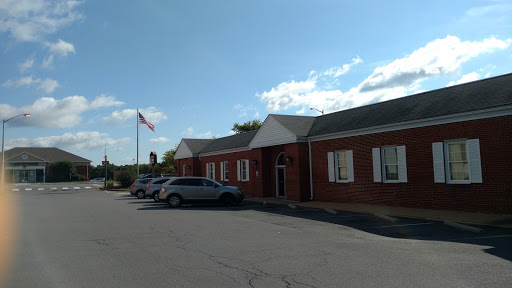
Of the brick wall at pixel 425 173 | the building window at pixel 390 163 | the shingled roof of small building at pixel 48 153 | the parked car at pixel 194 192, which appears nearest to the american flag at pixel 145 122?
the parked car at pixel 194 192

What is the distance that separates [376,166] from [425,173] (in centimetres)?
244

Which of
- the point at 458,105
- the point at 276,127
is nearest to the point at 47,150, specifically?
the point at 276,127

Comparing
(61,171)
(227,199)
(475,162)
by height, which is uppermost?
(61,171)

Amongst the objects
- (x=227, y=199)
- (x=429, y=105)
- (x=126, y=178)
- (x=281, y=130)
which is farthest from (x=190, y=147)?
(x=429, y=105)

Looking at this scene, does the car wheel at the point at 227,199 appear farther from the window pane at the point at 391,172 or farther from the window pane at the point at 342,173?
the window pane at the point at 391,172

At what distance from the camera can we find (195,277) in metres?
6.52

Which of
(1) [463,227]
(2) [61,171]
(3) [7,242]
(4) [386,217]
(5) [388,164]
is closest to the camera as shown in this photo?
Result: (3) [7,242]

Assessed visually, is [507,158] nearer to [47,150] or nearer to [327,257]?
[327,257]

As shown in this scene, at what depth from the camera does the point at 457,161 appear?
14.9 m

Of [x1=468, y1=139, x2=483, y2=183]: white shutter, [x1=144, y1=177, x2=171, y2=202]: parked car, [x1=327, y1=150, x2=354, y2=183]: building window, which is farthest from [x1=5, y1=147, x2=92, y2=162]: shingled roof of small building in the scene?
[x1=468, y1=139, x2=483, y2=183]: white shutter

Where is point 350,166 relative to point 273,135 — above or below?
below

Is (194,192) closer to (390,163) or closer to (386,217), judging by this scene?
(390,163)

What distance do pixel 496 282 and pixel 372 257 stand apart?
2.28 m

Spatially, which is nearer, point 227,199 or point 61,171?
A: point 227,199
